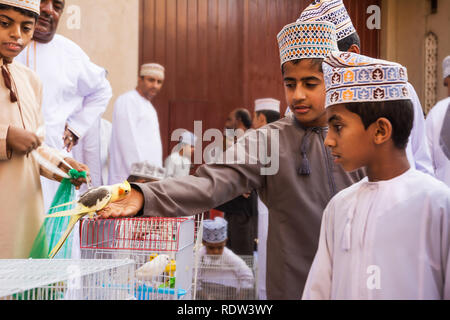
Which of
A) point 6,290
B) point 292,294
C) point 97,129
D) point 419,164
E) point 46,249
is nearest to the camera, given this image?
point 6,290

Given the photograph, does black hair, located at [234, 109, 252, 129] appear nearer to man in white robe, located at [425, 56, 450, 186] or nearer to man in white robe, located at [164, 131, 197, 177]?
man in white robe, located at [164, 131, 197, 177]

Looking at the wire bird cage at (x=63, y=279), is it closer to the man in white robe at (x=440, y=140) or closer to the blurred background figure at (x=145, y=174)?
the blurred background figure at (x=145, y=174)

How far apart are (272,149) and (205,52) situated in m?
4.90

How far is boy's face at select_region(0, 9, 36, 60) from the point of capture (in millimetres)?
2521

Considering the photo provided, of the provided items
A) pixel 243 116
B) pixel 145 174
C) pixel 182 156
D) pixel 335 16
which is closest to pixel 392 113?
pixel 335 16

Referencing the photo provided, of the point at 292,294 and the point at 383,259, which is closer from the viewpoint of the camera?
the point at 383,259

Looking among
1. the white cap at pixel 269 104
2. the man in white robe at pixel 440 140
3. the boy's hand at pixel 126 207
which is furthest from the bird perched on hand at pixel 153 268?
the white cap at pixel 269 104

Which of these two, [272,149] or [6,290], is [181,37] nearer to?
[272,149]

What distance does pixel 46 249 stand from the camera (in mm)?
2457

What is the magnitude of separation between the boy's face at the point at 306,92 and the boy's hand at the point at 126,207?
0.72 m

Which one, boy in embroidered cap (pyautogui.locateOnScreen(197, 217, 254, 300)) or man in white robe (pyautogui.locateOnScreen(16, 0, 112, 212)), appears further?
boy in embroidered cap (pyautogui.locateOnScreen(197, 217, 254, 300))

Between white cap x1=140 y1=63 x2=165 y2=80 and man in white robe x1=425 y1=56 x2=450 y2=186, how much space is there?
314 cm

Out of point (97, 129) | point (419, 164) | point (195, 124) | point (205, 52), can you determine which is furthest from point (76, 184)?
point (195, 124)

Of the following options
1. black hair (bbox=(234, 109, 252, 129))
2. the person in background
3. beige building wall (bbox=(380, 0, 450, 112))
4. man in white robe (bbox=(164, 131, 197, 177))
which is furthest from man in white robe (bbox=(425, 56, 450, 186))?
man in white robe (bbox=(164, 131, 197, 177))
